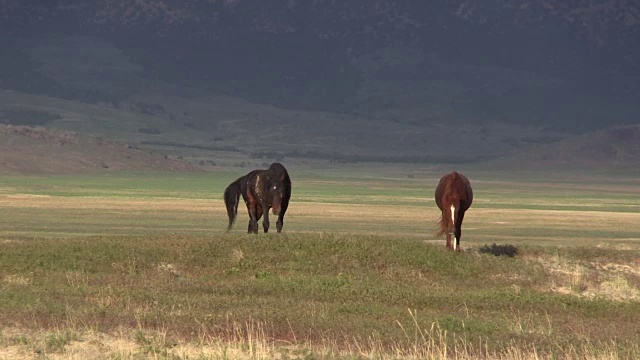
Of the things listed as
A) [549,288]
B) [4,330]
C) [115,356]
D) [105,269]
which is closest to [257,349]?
[115,356]

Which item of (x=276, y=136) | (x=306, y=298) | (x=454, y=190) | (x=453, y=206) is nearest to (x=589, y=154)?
(x=276, y=136)

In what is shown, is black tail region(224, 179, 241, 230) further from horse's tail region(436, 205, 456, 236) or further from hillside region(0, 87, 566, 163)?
hillside region(0, 87, 566, 163)

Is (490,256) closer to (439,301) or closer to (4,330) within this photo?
(439,301)

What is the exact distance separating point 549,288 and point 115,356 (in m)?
11.3

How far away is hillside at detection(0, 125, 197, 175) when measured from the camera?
108m

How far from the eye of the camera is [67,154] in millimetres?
114312

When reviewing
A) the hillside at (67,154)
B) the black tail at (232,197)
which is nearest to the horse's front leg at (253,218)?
the black tail at (232,197)

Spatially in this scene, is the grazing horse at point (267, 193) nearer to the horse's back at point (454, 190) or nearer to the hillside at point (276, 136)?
the horse's back at point (454, 190)

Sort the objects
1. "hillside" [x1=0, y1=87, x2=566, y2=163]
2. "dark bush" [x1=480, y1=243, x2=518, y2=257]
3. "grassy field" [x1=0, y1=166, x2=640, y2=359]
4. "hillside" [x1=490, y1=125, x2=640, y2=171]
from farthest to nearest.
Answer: "hillside" [x1=0, y1=87, x2=566, y2=163], "hillside" [x1=490, y1=125, x2=640, y2=171], "dark bush" [x1=480, y1=243, x2=518, y2=257], "grassy field" [x1=0, y1=166, x2=640, y2=359]

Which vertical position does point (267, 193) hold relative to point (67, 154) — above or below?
below

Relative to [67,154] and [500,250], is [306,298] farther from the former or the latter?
[67,154]

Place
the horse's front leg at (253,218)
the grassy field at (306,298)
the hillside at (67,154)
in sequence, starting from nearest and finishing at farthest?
the grassy field at (306,298)
the horse's front leg at (253,218)
the hillside at (67,154)

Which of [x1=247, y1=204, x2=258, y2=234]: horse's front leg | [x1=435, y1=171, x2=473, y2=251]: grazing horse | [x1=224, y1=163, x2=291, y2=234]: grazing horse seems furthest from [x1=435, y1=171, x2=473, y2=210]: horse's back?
[x1=247, y1=204, x2=258, y2=234]: horse's front leg

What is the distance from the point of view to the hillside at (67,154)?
10800 cm
